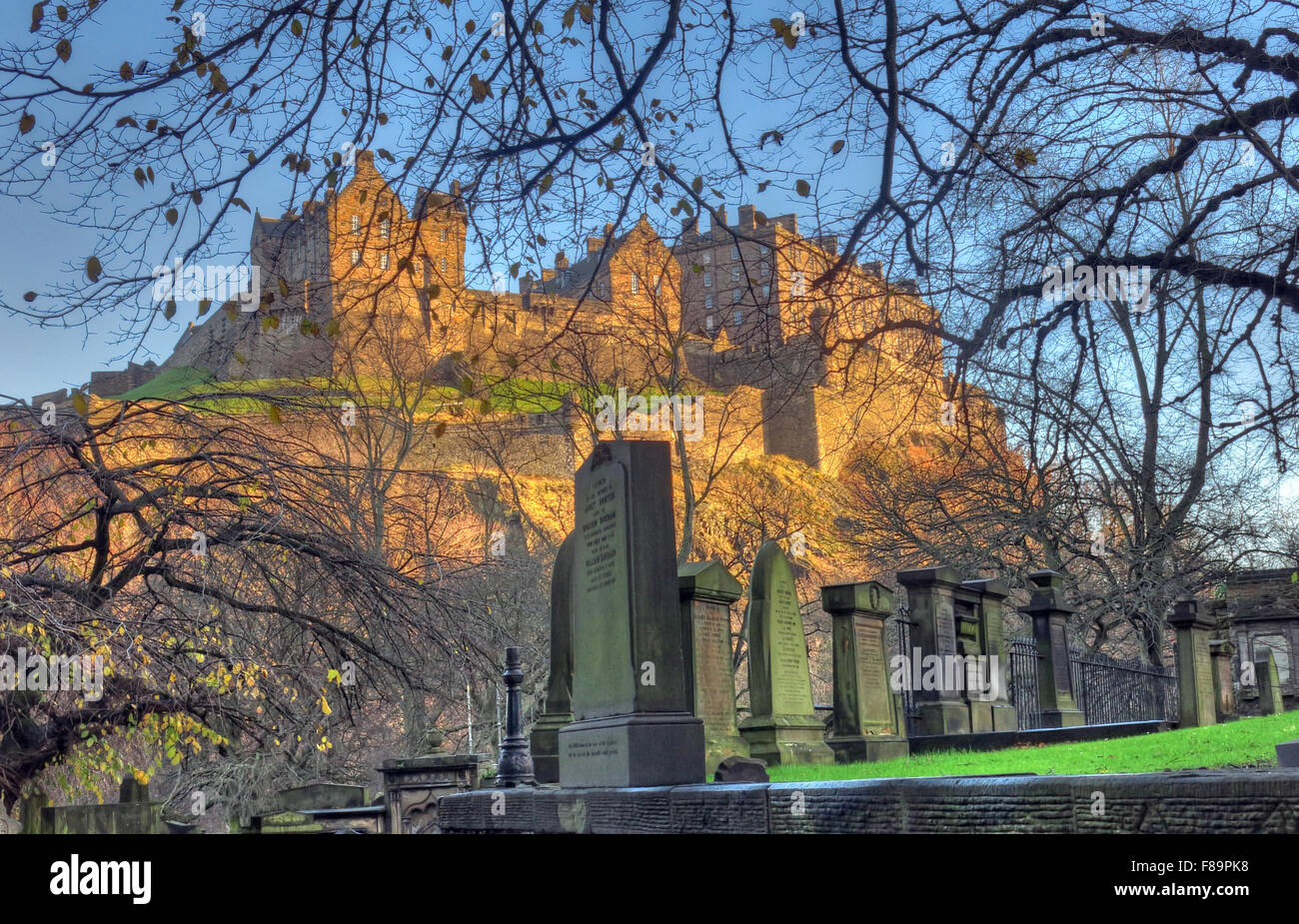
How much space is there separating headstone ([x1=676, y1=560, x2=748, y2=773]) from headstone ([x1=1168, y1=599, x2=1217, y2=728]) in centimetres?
874

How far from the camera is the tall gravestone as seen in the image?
756 centimetres

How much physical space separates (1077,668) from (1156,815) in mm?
17230

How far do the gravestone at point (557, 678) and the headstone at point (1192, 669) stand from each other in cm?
964

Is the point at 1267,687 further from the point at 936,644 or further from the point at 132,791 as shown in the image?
the point at 132,791

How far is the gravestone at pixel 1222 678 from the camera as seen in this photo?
2055cm

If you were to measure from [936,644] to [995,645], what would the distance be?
2.08 m

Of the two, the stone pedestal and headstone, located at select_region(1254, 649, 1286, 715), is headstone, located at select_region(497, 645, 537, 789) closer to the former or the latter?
the stone pedestal

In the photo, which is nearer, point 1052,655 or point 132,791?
point 132,791

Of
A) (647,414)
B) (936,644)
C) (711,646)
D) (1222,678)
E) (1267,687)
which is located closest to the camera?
(711,646)

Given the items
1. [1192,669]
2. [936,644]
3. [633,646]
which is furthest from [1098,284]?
[1192,669]

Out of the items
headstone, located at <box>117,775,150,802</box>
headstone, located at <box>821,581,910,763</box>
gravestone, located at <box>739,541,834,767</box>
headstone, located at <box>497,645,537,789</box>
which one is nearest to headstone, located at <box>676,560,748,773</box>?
gravestone, located at <box>739,541,834,767</box>
